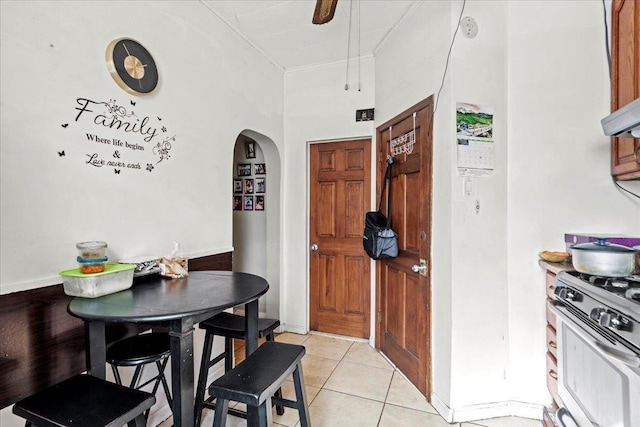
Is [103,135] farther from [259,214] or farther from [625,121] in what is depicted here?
[625,121]

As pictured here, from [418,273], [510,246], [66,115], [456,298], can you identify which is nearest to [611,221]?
[510,246]

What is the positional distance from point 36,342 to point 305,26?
2617mm

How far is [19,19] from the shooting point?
125 cm

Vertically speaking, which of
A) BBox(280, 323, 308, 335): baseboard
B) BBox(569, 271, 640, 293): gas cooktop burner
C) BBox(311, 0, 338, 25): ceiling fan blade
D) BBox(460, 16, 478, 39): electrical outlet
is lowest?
BBox(280, 323, 308, 335): baseboard

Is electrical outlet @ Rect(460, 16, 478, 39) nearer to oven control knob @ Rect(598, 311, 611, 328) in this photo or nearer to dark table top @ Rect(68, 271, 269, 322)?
oven control knob @ Rect(598, 311, 611, 328)

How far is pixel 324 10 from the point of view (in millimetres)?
1371

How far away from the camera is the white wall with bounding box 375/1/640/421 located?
1.89 m

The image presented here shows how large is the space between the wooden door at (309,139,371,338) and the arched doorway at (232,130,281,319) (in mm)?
399

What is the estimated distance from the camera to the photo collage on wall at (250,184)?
3463 mm

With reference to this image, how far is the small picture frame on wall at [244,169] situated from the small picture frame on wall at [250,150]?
99 millimetres

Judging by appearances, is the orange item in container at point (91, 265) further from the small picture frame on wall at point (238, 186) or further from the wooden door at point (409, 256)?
the small picture frame on wall at point (238, 186)

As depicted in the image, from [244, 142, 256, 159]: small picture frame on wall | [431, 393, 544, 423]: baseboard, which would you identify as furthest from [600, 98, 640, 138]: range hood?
[244, 142, 256, 159]: small picture frame on wall

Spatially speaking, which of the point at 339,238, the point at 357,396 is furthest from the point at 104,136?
the point at 357,396

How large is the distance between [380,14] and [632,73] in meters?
1.60
